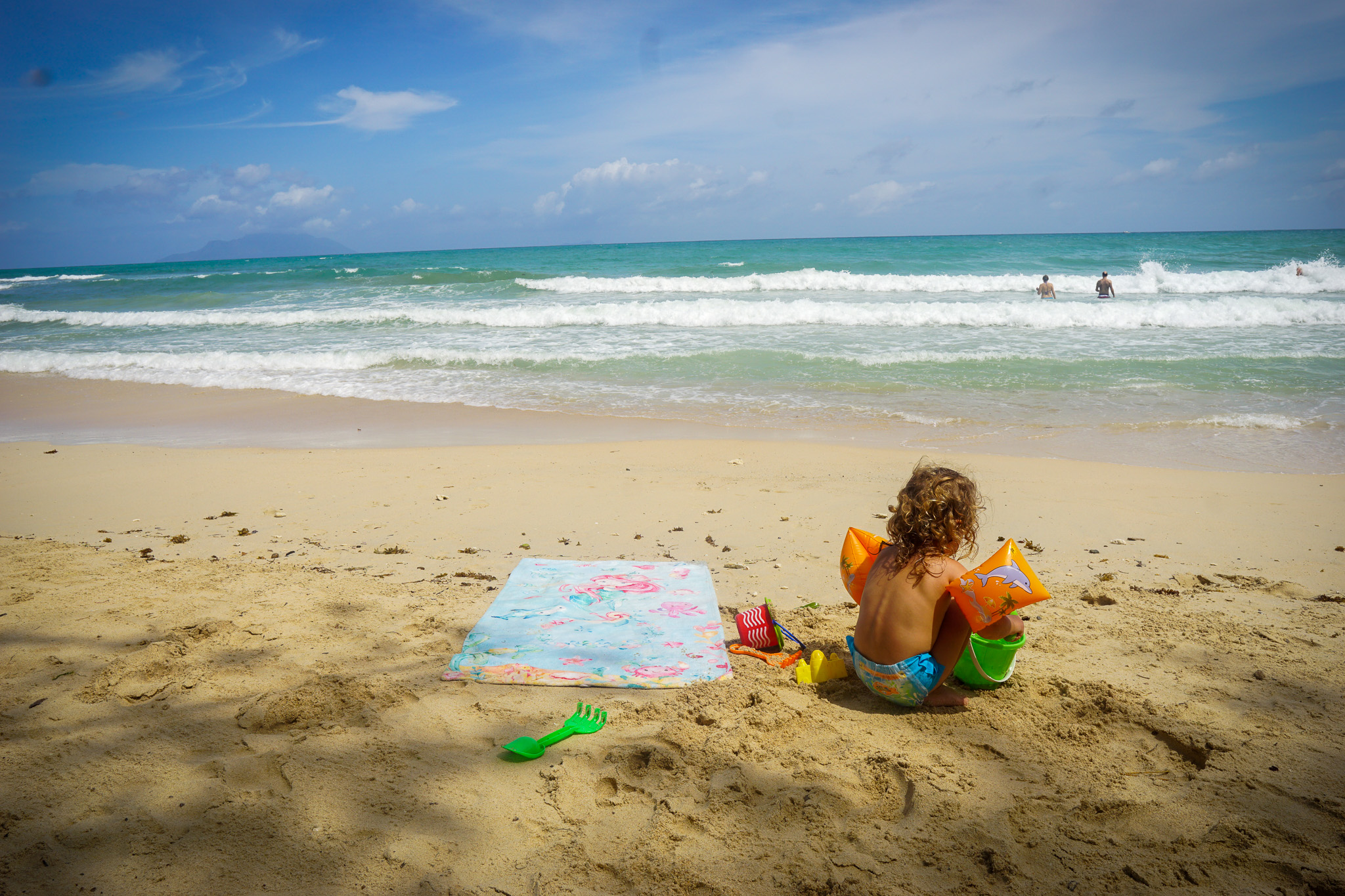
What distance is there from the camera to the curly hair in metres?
2.85

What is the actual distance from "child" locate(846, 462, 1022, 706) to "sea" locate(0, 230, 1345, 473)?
14.3 ft

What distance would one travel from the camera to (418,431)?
8156 millimetres

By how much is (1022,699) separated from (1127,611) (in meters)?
1.23

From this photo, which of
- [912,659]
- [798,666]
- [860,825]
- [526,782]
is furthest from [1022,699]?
[526,782]

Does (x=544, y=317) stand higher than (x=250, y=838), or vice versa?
(x=544, y=317)

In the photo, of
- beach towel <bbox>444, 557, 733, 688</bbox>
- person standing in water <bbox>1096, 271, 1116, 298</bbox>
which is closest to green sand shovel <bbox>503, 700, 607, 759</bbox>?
beach towel <bbox>444, 557, 733, 688</bbox>

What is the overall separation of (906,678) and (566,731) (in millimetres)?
1350

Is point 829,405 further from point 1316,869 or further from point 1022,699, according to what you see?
point 1316,869

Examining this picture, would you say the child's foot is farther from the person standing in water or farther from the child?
the person standing in water

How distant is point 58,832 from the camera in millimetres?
2061

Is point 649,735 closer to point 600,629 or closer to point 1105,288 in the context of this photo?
point 600,629

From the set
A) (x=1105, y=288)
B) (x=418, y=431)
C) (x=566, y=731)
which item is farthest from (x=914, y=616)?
(x=1105, y=288)

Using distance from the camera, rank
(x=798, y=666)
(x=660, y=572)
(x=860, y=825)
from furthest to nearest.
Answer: (x=660, y=572)
(x=798, y=666)
(x=860, y=825)

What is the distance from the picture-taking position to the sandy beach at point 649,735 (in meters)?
2.03
